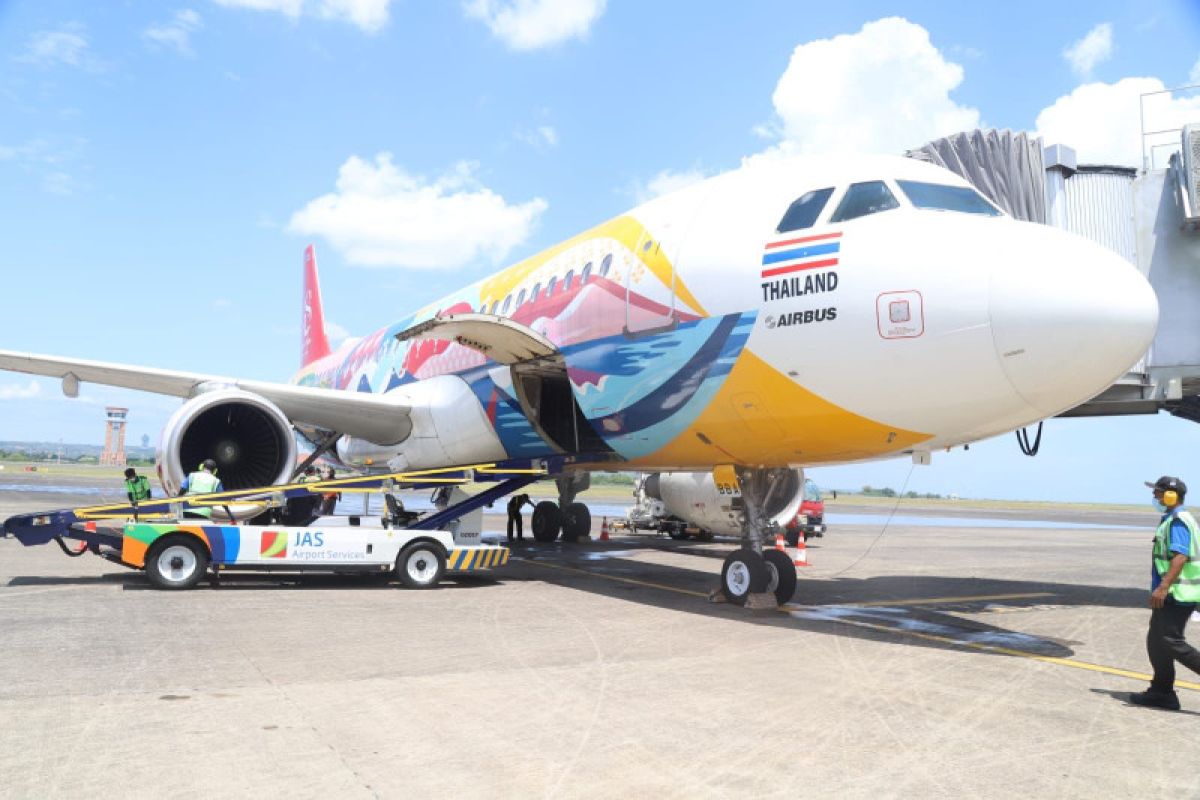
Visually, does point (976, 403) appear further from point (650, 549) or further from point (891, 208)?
point (650, 549)

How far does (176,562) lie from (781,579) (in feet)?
23.1

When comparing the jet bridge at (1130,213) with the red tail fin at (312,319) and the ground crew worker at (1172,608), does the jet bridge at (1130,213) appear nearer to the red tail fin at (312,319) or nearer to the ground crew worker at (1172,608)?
the ground crew worker at (1172,608)

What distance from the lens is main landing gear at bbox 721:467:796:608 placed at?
9430 millimetres

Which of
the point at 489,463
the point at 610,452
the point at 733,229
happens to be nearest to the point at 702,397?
the point at 733,229

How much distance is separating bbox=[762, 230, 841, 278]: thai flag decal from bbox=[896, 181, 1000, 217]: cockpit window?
0.78 m

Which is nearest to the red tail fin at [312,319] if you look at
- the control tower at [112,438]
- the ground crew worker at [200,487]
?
the ground crew worker at [200,487]

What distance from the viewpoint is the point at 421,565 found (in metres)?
11.0

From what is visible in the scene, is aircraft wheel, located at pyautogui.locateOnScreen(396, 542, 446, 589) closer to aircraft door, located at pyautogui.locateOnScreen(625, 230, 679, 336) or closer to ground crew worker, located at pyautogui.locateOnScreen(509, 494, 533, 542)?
aircraft door, located at pyautogui.locateOnScreen(625, 230, 679, 336)

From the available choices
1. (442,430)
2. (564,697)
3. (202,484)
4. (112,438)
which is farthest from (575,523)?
(112,438)

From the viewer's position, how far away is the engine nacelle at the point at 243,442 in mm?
12000

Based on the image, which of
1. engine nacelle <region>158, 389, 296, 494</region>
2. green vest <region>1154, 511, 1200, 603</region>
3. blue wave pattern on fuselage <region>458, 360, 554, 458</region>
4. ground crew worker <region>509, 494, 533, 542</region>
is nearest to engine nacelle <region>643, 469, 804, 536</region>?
ground crew worker <region>509, 494, 533, 542</region>

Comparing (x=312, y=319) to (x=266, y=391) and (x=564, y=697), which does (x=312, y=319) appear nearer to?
(x=266, y=391)

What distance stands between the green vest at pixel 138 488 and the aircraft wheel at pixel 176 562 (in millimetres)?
5085

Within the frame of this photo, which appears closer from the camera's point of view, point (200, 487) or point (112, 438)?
point (200, 487)
